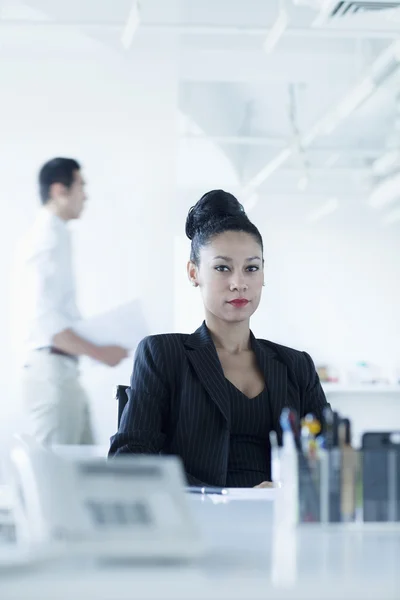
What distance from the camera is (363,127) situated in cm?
807

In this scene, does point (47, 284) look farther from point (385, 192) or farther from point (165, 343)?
point (385, 192)

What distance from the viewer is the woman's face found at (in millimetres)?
2273

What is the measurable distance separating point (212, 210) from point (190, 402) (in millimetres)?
547

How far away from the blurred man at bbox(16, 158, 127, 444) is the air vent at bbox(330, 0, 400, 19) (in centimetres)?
166

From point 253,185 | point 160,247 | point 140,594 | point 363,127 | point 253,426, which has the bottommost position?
A: point 140,594

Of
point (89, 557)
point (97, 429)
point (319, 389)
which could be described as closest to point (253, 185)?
point (97, 429)

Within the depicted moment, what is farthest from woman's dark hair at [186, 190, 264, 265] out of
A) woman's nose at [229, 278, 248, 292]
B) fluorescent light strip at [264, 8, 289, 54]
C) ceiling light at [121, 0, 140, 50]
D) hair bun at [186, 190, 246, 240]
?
ceiling light at [121, 0, 140, 50]

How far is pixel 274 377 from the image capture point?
222 cm

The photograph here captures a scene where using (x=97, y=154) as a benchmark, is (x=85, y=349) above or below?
below

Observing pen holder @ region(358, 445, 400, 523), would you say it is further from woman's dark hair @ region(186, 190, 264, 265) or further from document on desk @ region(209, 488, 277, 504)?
woman's dark hair @ region(186, 190, 264, 265)

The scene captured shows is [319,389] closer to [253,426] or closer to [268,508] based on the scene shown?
[253,426]

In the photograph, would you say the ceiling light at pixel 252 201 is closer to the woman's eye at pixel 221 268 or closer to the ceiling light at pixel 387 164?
the ceiling light at pixel 387 164

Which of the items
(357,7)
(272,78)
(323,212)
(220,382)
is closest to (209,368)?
(220,382)

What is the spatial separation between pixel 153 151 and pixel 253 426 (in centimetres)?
291
